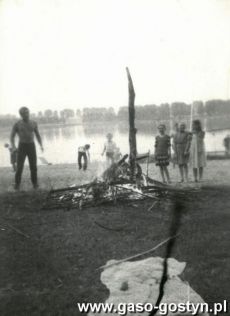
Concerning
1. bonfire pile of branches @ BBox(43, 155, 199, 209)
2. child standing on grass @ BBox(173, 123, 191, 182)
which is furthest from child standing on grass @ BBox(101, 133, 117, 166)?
bonfire pile of branches @ BBox(43, 155, 199, 209)

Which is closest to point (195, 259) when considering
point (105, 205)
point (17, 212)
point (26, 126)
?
point (105, 205)

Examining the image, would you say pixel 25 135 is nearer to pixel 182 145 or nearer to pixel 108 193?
pixel 108 193

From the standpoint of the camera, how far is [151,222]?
572 centimetres

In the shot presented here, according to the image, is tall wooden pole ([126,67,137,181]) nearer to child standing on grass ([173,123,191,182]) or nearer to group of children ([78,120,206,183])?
group of children ([78,120,206,183])

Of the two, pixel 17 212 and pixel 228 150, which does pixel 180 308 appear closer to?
pixel 17 212

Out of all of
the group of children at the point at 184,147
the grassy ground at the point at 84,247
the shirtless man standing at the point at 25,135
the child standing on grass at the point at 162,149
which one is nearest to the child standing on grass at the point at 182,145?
the group of children at the point at 184,147

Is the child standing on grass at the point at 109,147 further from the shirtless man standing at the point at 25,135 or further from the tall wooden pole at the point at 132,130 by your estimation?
the tall wooden pole at the point at 132,130

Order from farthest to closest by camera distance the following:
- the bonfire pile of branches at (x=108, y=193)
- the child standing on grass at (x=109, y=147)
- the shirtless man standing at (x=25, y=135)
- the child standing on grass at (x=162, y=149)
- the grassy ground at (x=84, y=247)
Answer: the child standing on grass at (x=109, y=147)
the child standing on grass at (x=162, y=149)
the shirtless man standing at (x=25, y=135)
the bonfire pile of branches at (x=108, y=193)
the grassy ground at (x=84, y=247)

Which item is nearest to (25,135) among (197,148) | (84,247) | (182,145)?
(182,145)

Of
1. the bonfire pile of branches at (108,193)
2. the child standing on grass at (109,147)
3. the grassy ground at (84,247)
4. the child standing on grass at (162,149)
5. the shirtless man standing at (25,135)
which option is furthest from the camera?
the child standing on grass at (109,147)

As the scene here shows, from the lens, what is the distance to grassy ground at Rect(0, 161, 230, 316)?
12.6 feet

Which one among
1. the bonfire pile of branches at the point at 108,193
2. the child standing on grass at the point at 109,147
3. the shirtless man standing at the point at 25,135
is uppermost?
the shirtless man standing at the point at 25,135

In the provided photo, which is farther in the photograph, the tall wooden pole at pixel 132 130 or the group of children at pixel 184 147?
the group of children at pixel 184 147

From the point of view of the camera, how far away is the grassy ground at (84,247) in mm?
3840
